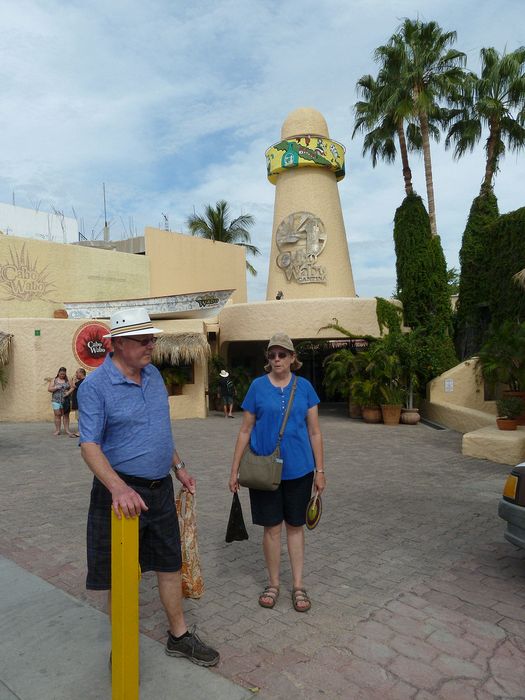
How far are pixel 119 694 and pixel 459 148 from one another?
23285mm

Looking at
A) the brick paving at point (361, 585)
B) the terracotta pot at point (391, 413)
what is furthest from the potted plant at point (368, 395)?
the brick paving at point (361, 585)

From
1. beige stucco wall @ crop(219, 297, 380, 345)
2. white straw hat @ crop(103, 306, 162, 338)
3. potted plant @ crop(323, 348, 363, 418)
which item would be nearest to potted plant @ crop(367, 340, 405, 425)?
potted plant @ crop(323, 348, 363, 418)

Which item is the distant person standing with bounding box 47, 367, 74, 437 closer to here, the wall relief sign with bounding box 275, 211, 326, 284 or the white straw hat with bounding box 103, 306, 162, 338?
the wall relief sign with bounding box 275, 211, 326, 284

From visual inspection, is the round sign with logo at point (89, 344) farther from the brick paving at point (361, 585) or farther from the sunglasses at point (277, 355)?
the sunglasses at point (277, 355)

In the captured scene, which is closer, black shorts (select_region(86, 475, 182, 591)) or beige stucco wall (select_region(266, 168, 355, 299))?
black shorts (select_region(86, 475, 182, 591))

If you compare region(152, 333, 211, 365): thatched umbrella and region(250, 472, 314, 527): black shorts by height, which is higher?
region(152, 333, 211, 365): thatched umbrella

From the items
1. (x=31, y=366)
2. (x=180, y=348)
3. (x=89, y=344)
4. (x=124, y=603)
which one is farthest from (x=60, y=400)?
(x=124, y=603)

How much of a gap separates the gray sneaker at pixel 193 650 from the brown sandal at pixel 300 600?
753 mm

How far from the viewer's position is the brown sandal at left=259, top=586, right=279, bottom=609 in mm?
3635

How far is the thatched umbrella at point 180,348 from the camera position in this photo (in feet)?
51.4

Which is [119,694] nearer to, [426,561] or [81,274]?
[426,561]

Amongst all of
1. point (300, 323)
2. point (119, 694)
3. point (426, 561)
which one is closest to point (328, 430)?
point (300, 323)

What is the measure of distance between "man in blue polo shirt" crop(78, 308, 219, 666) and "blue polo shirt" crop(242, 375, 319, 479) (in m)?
0.77

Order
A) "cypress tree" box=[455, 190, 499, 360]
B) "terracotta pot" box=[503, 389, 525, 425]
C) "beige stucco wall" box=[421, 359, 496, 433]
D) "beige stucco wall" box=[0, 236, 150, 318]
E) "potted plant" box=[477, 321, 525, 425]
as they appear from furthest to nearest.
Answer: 1. "cypress tree" box=[455, 190, 499, 360]
2. "beige stucco wall" box=[0, 236, 150, 318]
3. "beige stucco wall" box=[421, 359, 496, 433]
4. "potted plant" box=[477, 321, 525, 425]
5. "terracotta pot" box=[503, 389, 525, 425]
